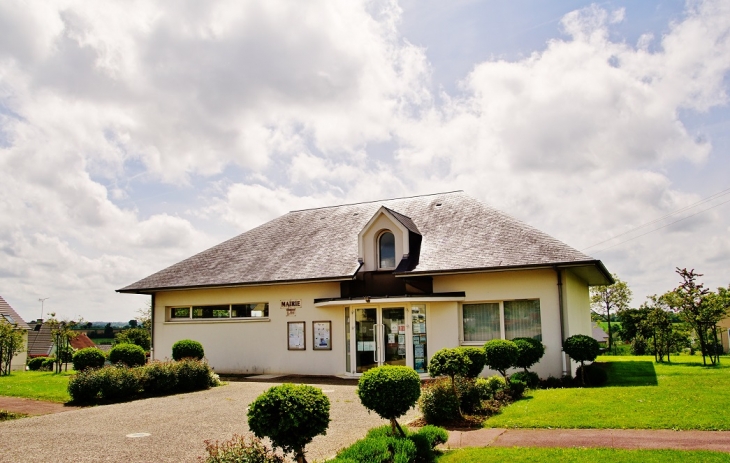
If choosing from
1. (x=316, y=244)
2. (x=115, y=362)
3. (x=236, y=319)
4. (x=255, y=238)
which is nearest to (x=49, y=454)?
(x=115, y=362)

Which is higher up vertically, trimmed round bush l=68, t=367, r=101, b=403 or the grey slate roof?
the grey slate roof

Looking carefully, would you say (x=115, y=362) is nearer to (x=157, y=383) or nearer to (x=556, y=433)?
(x=157, y=383)

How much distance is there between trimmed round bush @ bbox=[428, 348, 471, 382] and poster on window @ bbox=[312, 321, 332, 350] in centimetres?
934

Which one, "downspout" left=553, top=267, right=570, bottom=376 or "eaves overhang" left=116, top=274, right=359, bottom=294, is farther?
"eaves overhang" left=116, top=274, right=359, bottom=294

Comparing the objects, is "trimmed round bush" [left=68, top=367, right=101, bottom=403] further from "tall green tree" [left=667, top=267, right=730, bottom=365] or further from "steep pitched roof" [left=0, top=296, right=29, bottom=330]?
"steep pitched roof" [left=0, top=296, right=29, bottom=330]

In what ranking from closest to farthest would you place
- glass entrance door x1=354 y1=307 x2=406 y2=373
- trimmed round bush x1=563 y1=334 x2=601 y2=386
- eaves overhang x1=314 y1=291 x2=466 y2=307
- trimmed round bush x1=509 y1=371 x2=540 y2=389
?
trimmed round bush x1=509 y1=371 x2=540 y2=389 < trimmed round bush x1=563 y1=334 x2=601 y2=386 < eaves overhang x1=314 y1=291 x2=466 y2=307 < glass entrance door x1=354 y1=307 x2=406 y2=373

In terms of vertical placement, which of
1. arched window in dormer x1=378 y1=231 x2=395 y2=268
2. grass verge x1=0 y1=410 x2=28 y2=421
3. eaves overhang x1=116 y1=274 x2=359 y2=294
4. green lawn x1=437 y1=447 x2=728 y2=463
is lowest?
grass verge x1=0 y1=410 x2=28 y2=421

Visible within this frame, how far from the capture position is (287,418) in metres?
6.86

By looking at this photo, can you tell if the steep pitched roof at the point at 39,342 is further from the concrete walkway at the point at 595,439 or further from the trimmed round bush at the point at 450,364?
the concrete walkway at the point at 595,439

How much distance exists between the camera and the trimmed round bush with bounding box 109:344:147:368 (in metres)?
18.4

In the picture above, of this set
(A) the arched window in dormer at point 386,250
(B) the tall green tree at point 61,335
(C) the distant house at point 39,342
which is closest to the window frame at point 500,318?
(A) the arched window in dormer at point 386,250

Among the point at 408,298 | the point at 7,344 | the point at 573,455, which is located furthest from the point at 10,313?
the point at 573,455

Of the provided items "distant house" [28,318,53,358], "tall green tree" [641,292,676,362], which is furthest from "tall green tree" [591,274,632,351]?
"distant house" [28,318,53,358]

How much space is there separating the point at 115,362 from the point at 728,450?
55.1 ft
